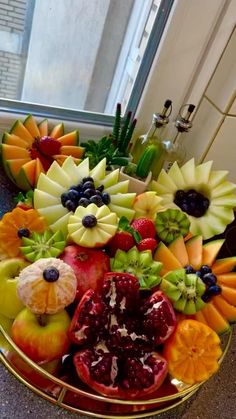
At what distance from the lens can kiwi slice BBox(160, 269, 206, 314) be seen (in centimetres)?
53

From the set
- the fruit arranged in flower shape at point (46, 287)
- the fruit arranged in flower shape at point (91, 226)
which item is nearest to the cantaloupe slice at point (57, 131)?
the fruit arranged in flower shape at point (91, 226)

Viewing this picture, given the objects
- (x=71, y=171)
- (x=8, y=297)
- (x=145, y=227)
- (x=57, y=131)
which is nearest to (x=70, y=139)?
(x=57, y=131)

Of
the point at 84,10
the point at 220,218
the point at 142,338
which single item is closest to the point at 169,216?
the point at 220,218

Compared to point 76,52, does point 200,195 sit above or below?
below

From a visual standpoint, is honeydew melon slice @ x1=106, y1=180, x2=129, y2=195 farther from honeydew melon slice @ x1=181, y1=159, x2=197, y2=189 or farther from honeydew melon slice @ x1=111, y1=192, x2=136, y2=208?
honeydew melon slice @ x1=181, y1=159, x2=197, y2=189

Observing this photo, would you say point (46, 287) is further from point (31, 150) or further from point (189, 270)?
point (31, 150)

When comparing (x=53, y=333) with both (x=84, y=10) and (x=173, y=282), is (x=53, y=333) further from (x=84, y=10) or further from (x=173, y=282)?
(x=84, y=10)

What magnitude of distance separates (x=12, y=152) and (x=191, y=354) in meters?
0.46

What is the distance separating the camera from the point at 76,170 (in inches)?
25.0

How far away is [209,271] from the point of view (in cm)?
57

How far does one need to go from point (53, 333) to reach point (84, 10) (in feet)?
2.00

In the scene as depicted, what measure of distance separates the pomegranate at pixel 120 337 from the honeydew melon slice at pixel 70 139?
1.13ft

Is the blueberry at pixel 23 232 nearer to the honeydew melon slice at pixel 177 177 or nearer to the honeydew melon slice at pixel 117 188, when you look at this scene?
the honeydew melon slice at pixel 117 188

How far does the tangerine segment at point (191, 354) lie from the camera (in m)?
0.48
